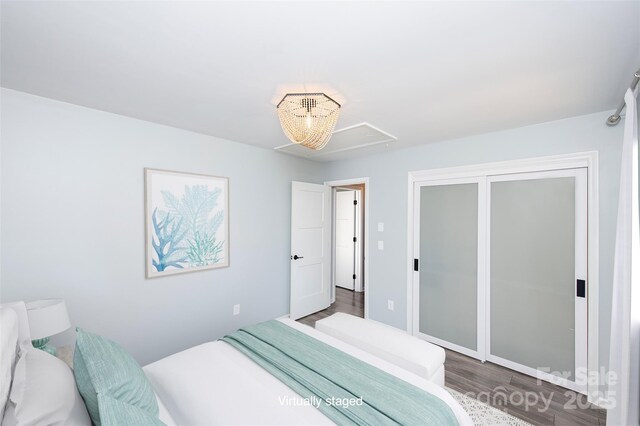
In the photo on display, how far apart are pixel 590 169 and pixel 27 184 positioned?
14.4 ft

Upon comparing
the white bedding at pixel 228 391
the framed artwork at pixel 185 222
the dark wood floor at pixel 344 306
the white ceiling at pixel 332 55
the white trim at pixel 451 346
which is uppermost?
the white ceiling at pixel 332 55

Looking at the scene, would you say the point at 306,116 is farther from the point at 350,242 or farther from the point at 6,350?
the point at 350,242

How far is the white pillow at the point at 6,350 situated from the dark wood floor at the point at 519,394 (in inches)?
113

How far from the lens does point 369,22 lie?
3.95ft

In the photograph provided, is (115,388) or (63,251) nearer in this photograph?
(115,388)

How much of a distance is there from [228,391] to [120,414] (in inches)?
21.3

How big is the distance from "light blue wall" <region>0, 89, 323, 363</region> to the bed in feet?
2.20

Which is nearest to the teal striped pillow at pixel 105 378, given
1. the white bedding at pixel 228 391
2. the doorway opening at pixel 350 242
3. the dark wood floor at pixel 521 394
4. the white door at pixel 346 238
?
the white bedding at pixel 228 391

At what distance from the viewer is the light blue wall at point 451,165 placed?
7.14 feet

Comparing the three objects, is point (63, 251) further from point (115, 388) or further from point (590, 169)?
point (590, 169)

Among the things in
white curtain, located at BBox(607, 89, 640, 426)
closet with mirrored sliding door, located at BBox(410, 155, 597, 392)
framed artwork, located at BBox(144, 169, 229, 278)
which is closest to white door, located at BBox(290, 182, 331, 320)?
framed artwork, located at BBox(144, 169, 229, 278)

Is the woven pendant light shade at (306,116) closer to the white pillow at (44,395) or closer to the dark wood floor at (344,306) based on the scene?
the white pillow at (44,395)

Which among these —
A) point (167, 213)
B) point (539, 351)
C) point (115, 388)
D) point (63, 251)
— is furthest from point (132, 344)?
point (539, 351)

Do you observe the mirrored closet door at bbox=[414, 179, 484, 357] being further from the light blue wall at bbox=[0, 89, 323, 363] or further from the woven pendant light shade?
the light blue wall at bbox=[0, 89, 323, 363]
